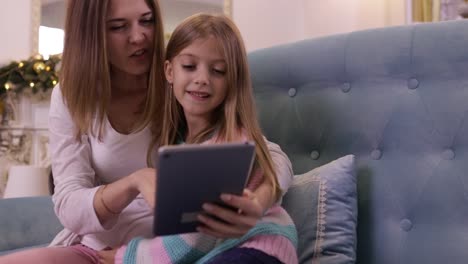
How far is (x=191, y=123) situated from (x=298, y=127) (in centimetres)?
47

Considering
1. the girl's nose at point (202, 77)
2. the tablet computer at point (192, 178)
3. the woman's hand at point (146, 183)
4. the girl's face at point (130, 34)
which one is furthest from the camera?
the girl's face at point (130, 34)

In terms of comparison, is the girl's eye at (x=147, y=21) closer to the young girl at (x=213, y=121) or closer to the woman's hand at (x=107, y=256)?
the young girl at (x=213, y=121)

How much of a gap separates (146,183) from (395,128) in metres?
0.73

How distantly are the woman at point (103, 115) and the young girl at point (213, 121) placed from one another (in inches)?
2.3

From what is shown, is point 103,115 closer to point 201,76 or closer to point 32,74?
point 201,76

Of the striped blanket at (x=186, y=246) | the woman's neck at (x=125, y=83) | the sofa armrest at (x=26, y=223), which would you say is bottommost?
the sofa armrest at (x=26, y=223)

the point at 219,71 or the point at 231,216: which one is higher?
the point at 219,71

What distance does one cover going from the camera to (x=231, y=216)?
903mm

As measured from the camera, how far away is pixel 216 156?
81 cm

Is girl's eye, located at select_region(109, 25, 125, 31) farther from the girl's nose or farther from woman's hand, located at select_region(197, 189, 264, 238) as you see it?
woman's hand, located at select_region(197, 189, 264, 238)

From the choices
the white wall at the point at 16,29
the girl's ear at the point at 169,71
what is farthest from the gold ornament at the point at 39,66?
the girl's ear at the point at 169,71

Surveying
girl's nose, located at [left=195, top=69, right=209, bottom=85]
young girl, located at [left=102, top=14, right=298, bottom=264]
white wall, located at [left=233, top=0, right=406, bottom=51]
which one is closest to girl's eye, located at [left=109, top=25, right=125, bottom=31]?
young girl, located at [left=102, top=14, right=298, bottom=264]

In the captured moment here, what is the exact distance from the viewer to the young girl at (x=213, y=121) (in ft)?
3.45

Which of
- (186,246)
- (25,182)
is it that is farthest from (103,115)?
(25,182)
